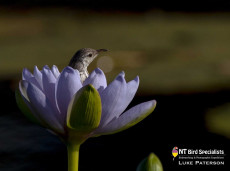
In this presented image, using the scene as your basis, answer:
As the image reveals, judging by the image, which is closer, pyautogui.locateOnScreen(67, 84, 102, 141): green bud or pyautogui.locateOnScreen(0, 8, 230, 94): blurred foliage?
pyautogui.locateOnScreen(67, 84, 102, 141): green bud

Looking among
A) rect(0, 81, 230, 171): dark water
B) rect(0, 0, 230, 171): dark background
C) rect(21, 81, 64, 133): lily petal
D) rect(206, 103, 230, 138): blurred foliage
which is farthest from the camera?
rect(206, 103, 230, 138): blurred foliage

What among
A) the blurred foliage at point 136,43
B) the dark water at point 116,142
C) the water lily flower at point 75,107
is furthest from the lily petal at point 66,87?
the blurred foliage at point 136,43

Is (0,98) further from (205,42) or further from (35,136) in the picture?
(205,42)

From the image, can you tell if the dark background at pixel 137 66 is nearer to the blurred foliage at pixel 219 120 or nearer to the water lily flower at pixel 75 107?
the blurred foliage at pixel 219 120

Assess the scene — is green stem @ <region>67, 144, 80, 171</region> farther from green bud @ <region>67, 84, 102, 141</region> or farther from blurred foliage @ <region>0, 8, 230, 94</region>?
blurred foliage @ <region>0, 8, 230, 94</region>

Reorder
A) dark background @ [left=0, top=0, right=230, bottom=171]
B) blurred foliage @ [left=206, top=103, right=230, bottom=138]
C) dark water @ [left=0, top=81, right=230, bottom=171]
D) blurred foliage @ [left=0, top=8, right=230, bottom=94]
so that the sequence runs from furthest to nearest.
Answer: blurred foliage @ [left=0, top=8, right=230, bottom=94] → blurred foliage @ [left=206, top=103, right=230, bottom=138] → dark background @ [left=0, top=0, right=230, bottom=171] → dark water @ [left=0, top=81, right=230, bottom=171]

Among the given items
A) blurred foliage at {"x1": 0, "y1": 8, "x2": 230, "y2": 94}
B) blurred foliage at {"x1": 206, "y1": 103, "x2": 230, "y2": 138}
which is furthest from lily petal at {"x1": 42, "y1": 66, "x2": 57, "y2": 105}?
blurred foliage at {"x1": 0, "y1": 8, "x2": 230, "y2": 94}

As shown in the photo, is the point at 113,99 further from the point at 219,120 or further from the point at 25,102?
the point at 219,120

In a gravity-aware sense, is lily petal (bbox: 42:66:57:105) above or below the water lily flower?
above
